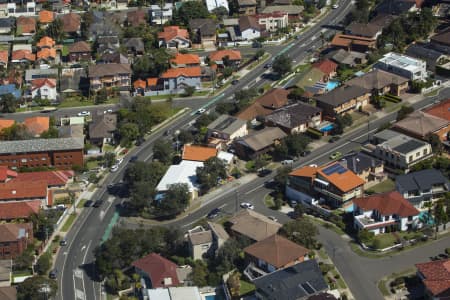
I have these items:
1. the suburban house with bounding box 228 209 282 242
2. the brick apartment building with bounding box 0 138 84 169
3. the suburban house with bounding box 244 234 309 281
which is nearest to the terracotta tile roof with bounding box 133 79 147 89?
the brick apartment building with bounding box 0 138 84 169

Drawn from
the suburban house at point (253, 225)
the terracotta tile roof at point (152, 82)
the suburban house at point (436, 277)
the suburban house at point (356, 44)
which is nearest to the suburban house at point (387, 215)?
the suburban house at point (253, 225)

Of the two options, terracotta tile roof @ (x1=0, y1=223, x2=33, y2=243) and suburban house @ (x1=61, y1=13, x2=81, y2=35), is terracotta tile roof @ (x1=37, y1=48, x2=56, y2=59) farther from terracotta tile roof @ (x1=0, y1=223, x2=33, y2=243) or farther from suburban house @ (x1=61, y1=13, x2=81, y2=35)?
terracotta tile roof @ (x1=0, y1=223, x2=33, y2=243)

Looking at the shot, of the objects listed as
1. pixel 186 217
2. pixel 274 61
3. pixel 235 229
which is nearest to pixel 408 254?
pixel 235 229

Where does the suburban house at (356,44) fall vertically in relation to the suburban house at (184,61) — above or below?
above

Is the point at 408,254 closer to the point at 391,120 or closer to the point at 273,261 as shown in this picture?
the point at 273,261

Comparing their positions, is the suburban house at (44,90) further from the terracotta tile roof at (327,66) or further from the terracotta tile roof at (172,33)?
the terracotta tile roof at (327,66)

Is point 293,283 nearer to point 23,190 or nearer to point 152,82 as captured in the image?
point 23,190

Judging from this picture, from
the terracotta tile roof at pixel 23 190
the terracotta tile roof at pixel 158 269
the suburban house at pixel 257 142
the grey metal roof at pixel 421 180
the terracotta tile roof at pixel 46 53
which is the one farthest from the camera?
the terracotta tile roof at pixel 46 53
